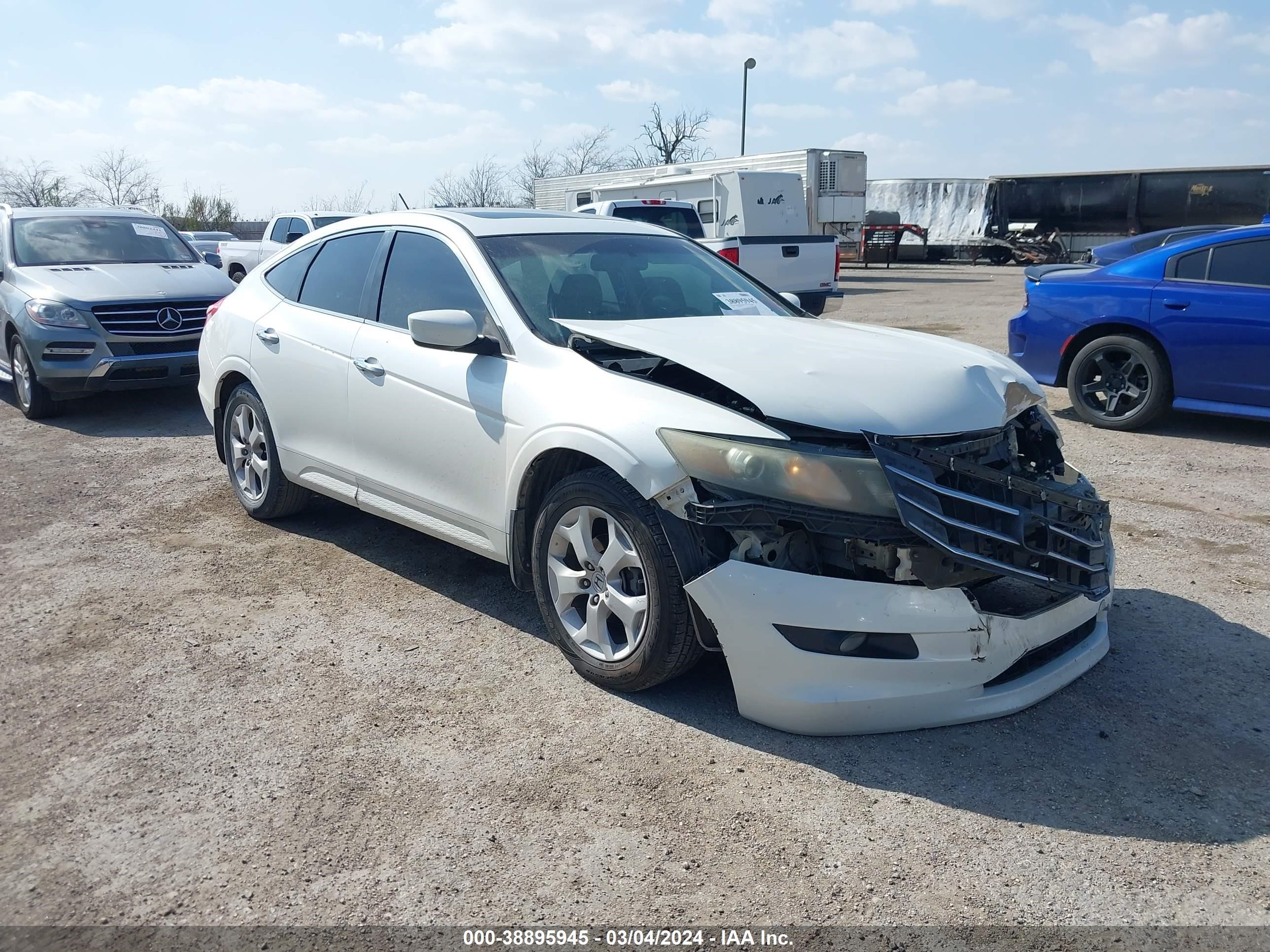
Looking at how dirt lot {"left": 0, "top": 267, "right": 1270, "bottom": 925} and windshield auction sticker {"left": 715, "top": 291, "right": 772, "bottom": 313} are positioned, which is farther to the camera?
windshield auction sticker {"left": 715, "top": 291, "right": 772, "bottom": 313}

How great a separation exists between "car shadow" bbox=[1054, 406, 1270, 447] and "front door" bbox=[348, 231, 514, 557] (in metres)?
5.77

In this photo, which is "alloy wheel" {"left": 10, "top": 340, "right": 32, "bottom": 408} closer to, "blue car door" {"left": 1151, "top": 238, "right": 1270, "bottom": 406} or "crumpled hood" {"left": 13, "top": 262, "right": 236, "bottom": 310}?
"crumpled hood" {"left": 13, "top": 262, "right": 236, "bottom": 310}

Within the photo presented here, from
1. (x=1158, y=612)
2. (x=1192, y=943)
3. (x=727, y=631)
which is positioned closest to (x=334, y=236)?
(x=727, y=631)

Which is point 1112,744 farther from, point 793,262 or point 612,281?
point 793,262

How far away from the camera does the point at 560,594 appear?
383 centimetres

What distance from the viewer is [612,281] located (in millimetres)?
4609

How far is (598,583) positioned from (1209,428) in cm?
641

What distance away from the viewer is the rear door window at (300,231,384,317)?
5.04 metres

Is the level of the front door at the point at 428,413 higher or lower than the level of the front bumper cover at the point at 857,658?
higher

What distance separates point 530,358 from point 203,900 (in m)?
2.18

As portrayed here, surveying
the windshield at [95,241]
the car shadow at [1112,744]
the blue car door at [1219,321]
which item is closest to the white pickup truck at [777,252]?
the windshield at [95,241]

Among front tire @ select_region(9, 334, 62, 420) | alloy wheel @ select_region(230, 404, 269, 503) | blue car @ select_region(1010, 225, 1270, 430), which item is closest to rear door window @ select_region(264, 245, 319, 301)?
alloy wheel @ select_region(230, 404, 269, 503)

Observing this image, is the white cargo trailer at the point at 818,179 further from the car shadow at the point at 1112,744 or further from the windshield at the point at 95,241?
the car shadow at the point at 1112,744

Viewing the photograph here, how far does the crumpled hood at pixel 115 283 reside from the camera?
8.92m
